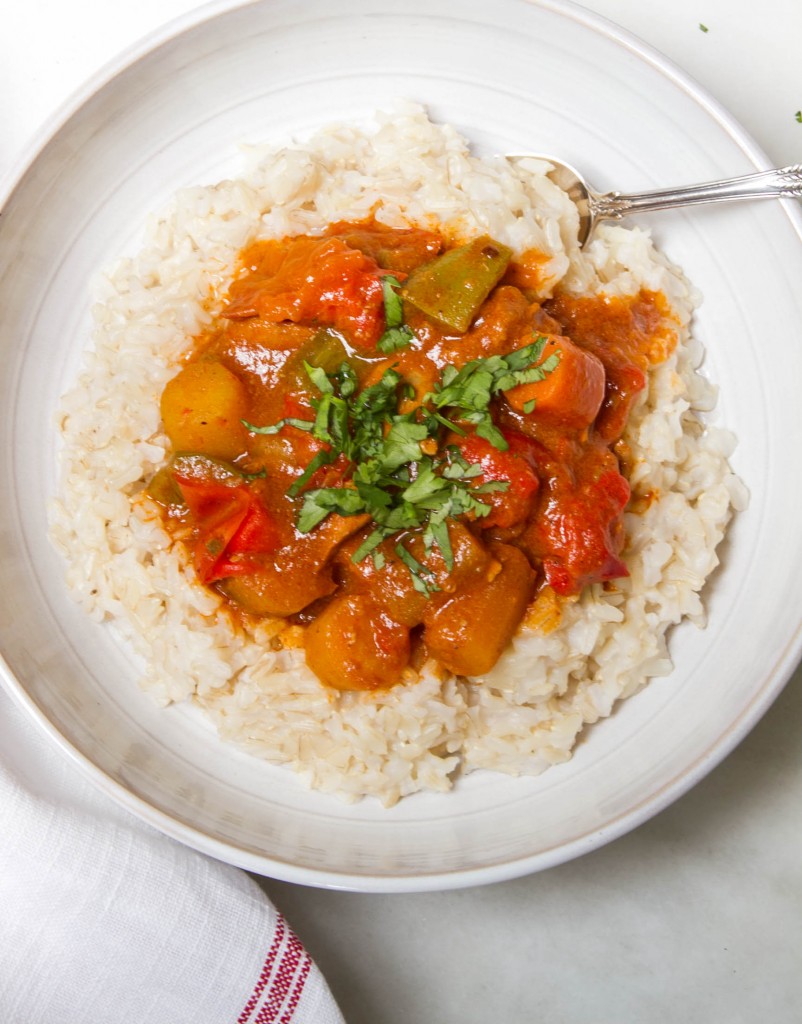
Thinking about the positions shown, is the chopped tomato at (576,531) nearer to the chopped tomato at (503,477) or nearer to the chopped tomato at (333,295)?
the chopped tomato at (503,477)

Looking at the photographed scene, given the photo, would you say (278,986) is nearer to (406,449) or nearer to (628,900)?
(628,900)

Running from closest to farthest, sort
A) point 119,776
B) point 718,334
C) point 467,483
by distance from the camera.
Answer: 1. point 467,483
2. point 119,776
3. point 718,334

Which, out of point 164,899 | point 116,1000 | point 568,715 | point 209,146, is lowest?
point 116,1000

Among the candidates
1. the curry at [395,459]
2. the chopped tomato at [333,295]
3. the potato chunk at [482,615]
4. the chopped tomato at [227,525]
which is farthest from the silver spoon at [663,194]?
the chopped tomato at [227,525]

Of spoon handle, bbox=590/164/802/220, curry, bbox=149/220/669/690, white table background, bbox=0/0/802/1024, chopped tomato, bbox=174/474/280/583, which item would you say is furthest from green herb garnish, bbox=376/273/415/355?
white table background, bbox=0/0/802/1024

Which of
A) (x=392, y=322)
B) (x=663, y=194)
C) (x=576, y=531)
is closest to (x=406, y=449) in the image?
(x=392, y=322)

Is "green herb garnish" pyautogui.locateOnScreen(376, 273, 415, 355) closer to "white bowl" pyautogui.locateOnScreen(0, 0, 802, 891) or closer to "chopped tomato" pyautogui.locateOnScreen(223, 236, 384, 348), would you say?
"chopped tomato" pyautogui.locateOnScreen(223, 236, 384, 348)

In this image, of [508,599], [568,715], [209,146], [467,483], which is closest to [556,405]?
[467,483]

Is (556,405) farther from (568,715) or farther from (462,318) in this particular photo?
(568,715)
